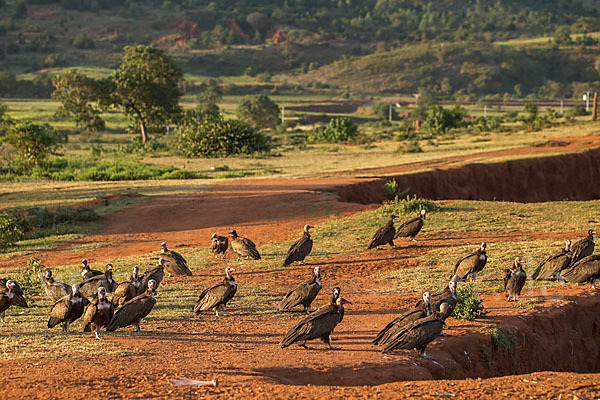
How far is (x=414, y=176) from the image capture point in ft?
86.2

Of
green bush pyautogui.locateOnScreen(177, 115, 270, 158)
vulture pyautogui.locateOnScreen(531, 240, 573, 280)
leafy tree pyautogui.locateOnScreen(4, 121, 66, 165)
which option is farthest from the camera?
green bush pyautogui.locateOnScreen(177, 115, 270, 158)

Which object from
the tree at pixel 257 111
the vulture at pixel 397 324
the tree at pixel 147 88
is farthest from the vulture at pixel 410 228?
Answer: the tree at pixel 257 111

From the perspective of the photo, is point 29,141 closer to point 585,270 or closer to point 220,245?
point 220,245

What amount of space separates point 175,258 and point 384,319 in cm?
455

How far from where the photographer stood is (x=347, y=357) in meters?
8.98

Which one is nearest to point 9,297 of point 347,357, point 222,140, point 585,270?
point 347,357

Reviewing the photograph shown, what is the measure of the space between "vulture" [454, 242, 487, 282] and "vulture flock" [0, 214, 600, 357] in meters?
0.02

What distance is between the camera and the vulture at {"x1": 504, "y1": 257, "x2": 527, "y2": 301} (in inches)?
445

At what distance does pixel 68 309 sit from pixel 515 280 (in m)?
6.48

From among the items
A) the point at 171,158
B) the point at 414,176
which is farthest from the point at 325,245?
the point at 171,158

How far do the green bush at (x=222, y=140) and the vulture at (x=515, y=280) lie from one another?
A: 29811 millimetres

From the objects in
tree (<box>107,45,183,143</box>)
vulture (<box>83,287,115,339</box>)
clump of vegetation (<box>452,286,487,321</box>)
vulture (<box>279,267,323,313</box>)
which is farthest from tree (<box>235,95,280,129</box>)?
vulture (<box>83,287,115,339</box>)

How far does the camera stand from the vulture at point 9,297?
10.5 m

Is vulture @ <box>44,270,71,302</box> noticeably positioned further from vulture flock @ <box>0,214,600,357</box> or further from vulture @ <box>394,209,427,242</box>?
vulture @ <box>394,209,427,242</box>
